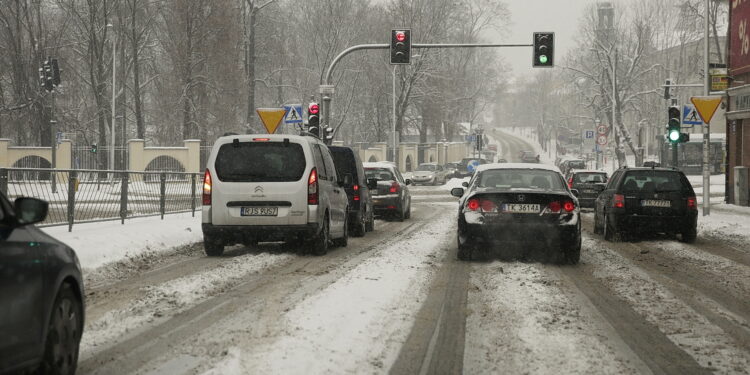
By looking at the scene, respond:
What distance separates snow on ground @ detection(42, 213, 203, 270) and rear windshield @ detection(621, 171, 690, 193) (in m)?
7.95

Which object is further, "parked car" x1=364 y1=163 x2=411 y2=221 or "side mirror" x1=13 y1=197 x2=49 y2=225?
"parked car" x1=364 y1=163 x2=411 y2=221

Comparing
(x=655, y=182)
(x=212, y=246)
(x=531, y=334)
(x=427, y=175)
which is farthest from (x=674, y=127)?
(x=427, y=175)

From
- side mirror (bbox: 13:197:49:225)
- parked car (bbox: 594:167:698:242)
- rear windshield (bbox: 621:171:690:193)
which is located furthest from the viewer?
A: rear windshield (bbox: 621:171:690:193)

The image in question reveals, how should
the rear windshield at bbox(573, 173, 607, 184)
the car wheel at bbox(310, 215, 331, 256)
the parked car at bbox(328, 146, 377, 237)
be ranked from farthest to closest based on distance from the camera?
1. the rear windshield at bbox(573, 173, 607, 184)
2. the parked car at bbox(328, 146, 377, 237)
3. the car wheel at bbox(310, 215, 331, 256)

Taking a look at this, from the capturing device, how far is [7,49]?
166 feet

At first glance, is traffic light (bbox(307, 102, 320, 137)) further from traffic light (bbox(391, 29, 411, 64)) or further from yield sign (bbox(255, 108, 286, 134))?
yield sign (bbox(255, 108, 286, 134))

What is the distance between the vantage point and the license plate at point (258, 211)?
13.3 m

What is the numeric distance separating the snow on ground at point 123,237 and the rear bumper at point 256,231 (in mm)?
1139

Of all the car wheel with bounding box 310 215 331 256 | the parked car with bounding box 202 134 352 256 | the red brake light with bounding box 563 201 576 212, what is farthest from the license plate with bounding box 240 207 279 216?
the red brake light with bounding box 563 201 576 212

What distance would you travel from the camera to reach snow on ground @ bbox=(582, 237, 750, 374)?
20.9 feet

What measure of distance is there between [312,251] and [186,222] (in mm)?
5594

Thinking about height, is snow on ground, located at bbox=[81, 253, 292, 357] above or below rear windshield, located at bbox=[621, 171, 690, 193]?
below

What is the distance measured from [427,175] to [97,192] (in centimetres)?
4376

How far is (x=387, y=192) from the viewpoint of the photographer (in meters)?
24.2
